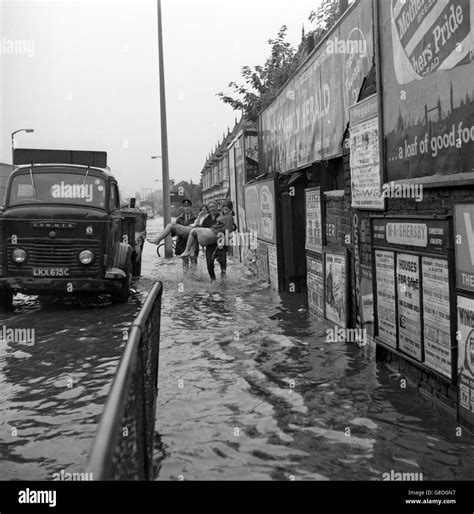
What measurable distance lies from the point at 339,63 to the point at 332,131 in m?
0.98

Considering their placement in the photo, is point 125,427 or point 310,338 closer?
point 125,427

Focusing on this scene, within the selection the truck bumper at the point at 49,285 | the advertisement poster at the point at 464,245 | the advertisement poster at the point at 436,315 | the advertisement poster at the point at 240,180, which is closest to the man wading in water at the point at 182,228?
the advertisement poster at the point at 240,180

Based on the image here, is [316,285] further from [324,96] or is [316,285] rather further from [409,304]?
[409,304]

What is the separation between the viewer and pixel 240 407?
5.20 meters

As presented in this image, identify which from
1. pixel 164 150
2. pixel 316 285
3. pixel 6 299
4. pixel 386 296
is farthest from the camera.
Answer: pixel 164 150

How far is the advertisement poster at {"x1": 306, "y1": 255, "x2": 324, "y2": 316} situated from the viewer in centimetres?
900

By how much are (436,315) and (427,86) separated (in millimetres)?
1890

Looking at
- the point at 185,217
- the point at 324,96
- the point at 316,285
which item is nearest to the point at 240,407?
the point at 316,285

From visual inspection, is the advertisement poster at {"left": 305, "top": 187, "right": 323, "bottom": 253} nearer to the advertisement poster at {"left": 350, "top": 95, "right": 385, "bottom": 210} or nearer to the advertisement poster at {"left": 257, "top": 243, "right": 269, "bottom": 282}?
the advertisement poster at {"left": 350, "top": 95, "right": 385, "bottom": 210}

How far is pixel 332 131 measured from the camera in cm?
884

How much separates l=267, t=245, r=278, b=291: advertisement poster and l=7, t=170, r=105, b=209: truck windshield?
139 inches

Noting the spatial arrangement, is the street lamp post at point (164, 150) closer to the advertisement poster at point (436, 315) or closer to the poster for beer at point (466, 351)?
the advertisement poster at point (436, 315)

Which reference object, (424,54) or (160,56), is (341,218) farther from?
(160,56)

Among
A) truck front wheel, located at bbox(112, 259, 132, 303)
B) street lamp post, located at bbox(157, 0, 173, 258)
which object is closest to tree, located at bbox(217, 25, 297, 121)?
street lamp post, located at bbox(157, 0, 173, 258)
